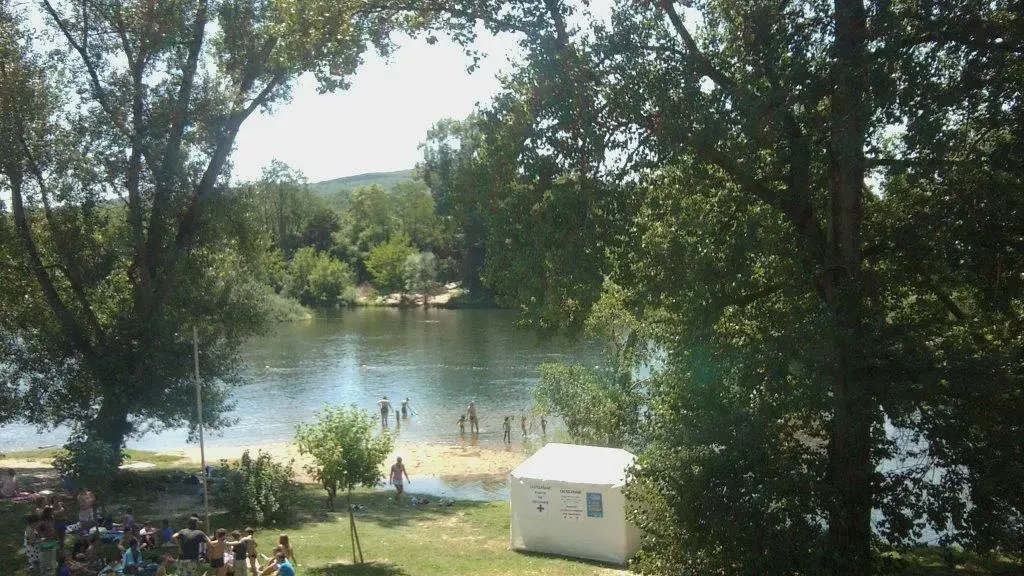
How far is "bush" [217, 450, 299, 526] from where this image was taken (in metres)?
19.6

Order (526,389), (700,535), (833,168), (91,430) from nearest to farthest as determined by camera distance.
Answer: (700,535) → (833,168) → (91,430) → (526,389)

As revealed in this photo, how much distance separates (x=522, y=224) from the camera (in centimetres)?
1259

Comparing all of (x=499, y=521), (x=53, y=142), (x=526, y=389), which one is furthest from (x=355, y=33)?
(x=526, y=389)

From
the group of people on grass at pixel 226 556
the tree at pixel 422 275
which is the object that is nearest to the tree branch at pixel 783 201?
the group of people on grass at pixel 226 556

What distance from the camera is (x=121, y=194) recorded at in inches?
879

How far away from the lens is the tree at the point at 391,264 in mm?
102188

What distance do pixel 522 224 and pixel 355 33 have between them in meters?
4.68

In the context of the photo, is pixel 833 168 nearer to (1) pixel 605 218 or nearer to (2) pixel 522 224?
(1) pixel 605 218

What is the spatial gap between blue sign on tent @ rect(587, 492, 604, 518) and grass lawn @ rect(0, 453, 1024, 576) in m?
0.97

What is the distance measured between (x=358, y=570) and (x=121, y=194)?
41.0 ft

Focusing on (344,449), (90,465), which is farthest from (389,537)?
(90,465)

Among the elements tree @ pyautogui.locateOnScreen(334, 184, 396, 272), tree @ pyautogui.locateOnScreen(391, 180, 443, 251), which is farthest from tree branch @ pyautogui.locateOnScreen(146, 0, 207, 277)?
tree @ pyautogui.locateOnScreen(334, 184, 396, 272)

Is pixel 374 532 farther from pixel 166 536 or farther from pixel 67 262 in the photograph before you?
pixel 67 262

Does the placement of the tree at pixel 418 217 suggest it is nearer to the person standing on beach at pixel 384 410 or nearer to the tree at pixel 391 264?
the tree at pixel 391 264
